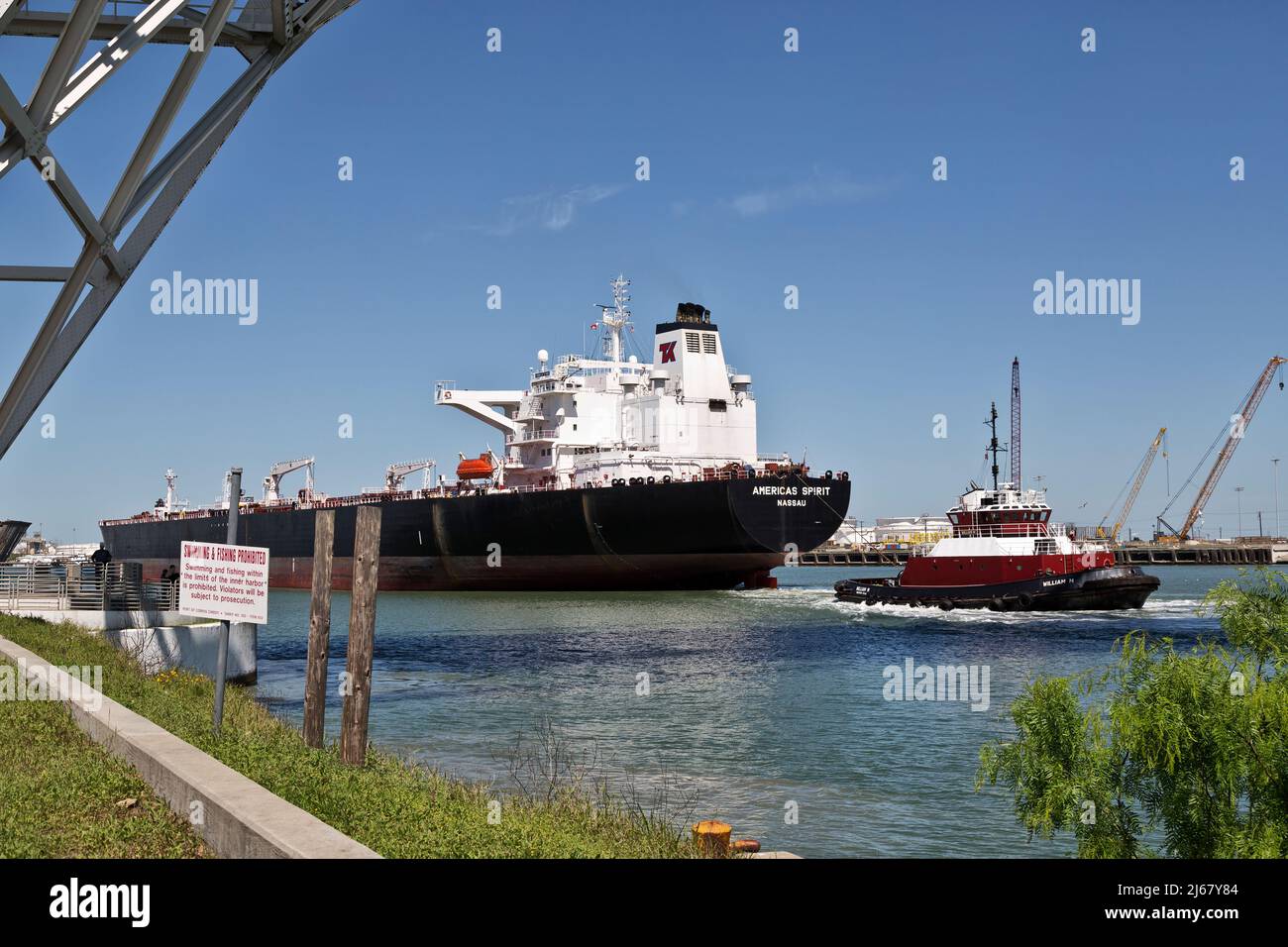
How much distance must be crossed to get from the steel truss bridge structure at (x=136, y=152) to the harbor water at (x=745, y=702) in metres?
6.59

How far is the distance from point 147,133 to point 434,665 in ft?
58.0

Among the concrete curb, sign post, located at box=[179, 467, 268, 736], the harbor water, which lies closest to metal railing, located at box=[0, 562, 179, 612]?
the harbor water

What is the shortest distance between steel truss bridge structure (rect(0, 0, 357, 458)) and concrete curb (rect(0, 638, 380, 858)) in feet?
10.2

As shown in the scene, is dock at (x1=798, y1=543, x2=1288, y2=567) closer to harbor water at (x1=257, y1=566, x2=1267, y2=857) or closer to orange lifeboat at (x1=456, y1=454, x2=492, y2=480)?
orange lifeboat at (x1=456, y1=454, x2=492, y2=480)

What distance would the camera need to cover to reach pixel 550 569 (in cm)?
4997

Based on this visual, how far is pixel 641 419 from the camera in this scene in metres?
53.9

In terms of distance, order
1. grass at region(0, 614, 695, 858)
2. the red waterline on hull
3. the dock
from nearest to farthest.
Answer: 1. grass at region(0, 614, 695, 858)
2. the red waterline on hull
3. the dock

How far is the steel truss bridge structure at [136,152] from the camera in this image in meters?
8.39

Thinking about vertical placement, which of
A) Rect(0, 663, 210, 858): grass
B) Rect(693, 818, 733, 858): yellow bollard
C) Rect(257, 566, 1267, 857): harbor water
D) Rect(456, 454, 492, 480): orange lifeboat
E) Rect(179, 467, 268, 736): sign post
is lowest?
Rect(257, 566, 1267, 857): harbor water

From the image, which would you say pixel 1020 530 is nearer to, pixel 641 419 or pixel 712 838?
pixel 641 419

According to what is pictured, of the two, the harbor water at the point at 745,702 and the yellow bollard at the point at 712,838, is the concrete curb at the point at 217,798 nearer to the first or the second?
the yellow bollard at the point at 712,838

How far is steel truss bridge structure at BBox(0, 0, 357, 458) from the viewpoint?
8.39m
